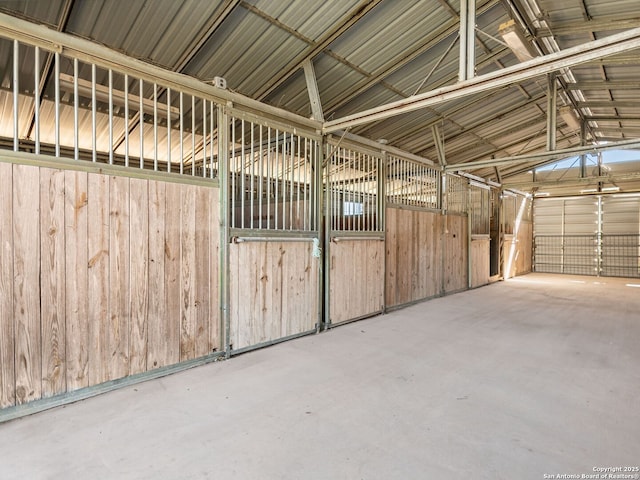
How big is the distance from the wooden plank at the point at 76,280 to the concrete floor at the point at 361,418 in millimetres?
254

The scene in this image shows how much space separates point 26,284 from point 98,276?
0.38 m

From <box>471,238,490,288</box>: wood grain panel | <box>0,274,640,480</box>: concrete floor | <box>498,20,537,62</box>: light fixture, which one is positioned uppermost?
<box>498,20,537,62</box>: light fixture

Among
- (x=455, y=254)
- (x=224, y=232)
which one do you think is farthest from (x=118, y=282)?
(x=455, y=254)

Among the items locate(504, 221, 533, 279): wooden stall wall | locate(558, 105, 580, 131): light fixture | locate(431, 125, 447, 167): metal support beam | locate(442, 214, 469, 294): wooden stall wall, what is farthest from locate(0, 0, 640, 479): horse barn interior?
locate(504, 221, 533, 279): wooden stall wall

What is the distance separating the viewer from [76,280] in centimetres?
226

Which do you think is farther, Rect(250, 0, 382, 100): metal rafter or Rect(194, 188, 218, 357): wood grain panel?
Rect(250, 0, 382, 100): metal rafter

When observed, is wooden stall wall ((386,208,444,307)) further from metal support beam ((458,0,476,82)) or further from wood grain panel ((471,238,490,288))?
metal support beam ((458,0,476,82))

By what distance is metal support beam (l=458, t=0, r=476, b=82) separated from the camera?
115 inches

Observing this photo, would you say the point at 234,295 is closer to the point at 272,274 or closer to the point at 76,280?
the point at 272,274

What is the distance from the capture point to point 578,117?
702 centimetres


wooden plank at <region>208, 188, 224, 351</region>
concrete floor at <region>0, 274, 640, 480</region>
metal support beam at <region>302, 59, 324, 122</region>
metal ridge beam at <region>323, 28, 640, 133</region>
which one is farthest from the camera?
metal support beam at <region>302, 59, 324, 122</region>

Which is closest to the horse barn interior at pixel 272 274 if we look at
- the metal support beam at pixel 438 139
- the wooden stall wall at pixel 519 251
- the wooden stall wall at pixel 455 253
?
the metal support beam at pixel 438 139

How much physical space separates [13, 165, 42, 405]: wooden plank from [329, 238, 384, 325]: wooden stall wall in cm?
276

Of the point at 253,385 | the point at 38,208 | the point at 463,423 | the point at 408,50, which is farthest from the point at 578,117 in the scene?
the point at 38,208
